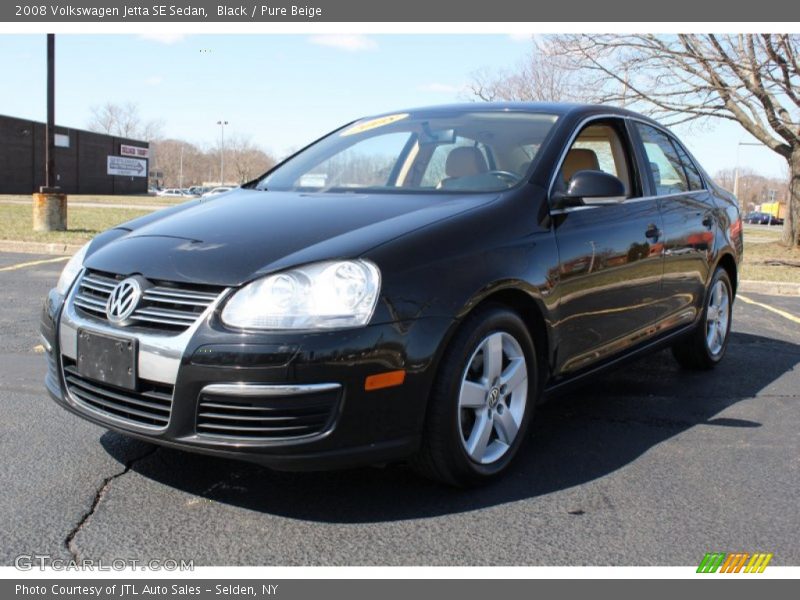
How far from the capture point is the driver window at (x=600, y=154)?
404cm

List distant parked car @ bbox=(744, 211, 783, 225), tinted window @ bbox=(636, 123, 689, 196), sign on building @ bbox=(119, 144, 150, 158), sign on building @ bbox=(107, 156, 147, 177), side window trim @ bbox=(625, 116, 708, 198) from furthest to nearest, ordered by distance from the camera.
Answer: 1. distant parked car @ bbox=(744, 211, 783, 225)
2. sign on building @ bbox=(119, 144, 150, 158)
3. sign on building @ bbox=(107, 156, 147, 177)
4. tinted window @ bbox=(636, 123, 689, 196)
5. side window trim @ bbox=(625, 116, 708, 198)

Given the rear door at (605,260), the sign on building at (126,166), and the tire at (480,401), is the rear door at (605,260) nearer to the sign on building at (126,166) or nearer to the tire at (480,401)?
the tire at (480,401)

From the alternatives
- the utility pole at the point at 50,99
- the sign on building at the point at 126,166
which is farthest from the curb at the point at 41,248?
the sign on building at the point at 126,166

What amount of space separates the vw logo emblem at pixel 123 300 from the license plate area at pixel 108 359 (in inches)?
3.1

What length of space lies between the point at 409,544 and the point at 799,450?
7.26 ft

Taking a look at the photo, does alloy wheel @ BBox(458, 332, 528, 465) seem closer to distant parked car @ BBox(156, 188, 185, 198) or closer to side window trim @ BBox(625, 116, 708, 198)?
side window trim @ BBox(625, 116, 708, 198)

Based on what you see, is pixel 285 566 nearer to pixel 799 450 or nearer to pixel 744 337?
pixel 799 450

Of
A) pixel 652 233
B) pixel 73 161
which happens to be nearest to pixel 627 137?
pixel 652 233

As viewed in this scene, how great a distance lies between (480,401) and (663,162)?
244cm

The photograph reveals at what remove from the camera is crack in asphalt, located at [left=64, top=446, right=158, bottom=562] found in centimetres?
258

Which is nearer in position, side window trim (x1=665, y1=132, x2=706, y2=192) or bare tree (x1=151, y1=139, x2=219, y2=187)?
side window trim (x1=665, y1=132, x2=706, y2=192)

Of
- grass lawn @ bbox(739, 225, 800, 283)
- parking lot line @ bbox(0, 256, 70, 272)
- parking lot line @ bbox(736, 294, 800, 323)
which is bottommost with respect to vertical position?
parking lot line @ bbox(736, 294, 800, 323)

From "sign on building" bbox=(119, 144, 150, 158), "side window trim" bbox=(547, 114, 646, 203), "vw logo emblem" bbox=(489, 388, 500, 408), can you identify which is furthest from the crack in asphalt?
"sign on building" bbox=(119, 144, 150, 158)

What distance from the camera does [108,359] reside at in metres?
2.82
